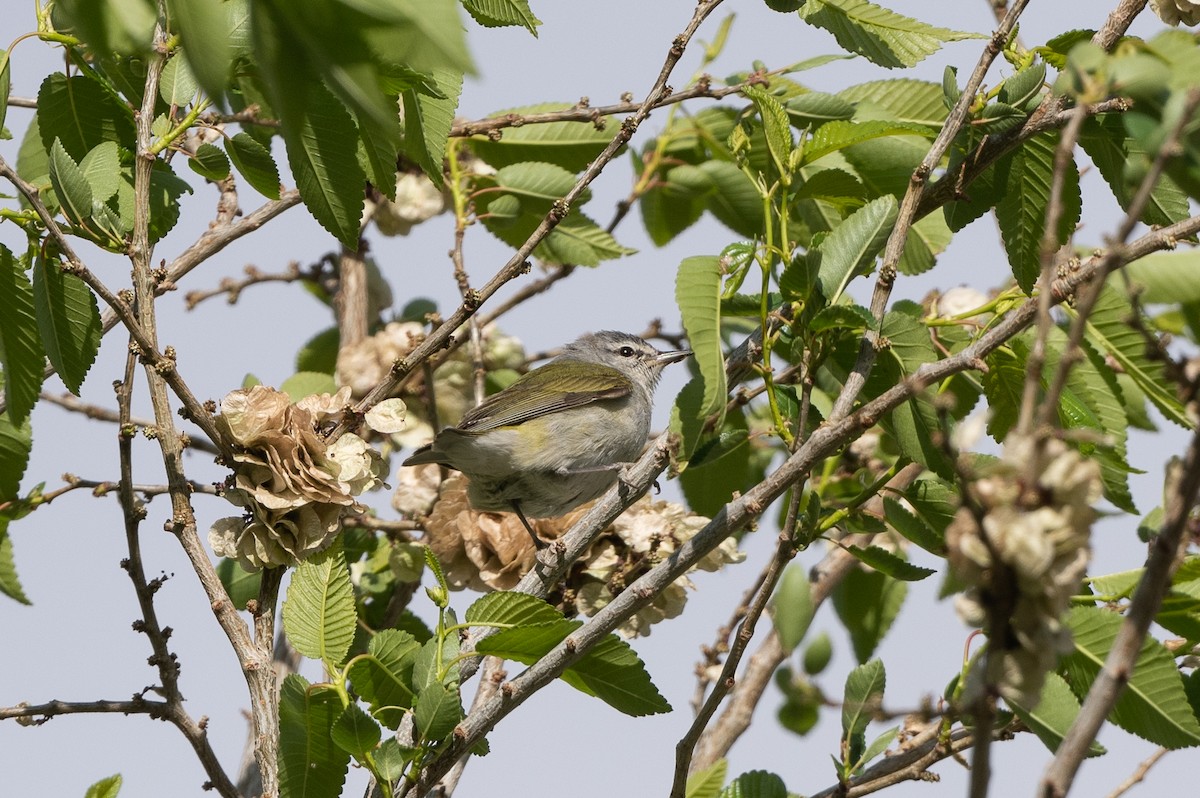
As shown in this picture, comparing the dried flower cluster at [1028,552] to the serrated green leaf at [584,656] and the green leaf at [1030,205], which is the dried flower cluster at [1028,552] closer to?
the serrated green leaf at [584,656]

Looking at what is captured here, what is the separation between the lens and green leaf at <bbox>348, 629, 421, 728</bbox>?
2.96 metres

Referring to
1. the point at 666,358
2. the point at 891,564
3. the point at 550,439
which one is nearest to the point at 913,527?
the point at 891,564

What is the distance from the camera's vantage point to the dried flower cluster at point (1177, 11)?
10.2 ft

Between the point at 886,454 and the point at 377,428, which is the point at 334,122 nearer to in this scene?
the point at 377,428

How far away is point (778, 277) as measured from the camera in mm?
3246

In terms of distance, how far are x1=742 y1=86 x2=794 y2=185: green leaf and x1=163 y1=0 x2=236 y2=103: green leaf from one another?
2287mm

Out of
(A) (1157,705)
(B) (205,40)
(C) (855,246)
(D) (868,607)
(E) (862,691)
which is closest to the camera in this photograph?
(B) (205,40)

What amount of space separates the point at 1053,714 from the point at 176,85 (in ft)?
9.48

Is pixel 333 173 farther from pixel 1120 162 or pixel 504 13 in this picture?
pixel 1120 162

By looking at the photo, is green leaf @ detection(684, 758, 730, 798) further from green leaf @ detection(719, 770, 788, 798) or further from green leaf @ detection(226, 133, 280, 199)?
green leaf @ detection(226, 133, 280, 199)

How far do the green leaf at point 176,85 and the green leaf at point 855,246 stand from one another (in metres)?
1.88

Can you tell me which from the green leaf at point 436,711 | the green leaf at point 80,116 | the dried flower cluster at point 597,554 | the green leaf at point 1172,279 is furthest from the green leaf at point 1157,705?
the green leaf at point 80,116

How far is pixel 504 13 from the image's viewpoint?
3104 mm

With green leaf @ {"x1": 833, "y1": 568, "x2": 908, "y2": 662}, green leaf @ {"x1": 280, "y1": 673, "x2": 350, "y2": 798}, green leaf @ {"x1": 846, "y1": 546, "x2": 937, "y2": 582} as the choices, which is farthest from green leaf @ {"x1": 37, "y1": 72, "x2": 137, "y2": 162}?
green leaf @ {"x1": 833, "y1": 568, "x2": 908, "y2": 662}
